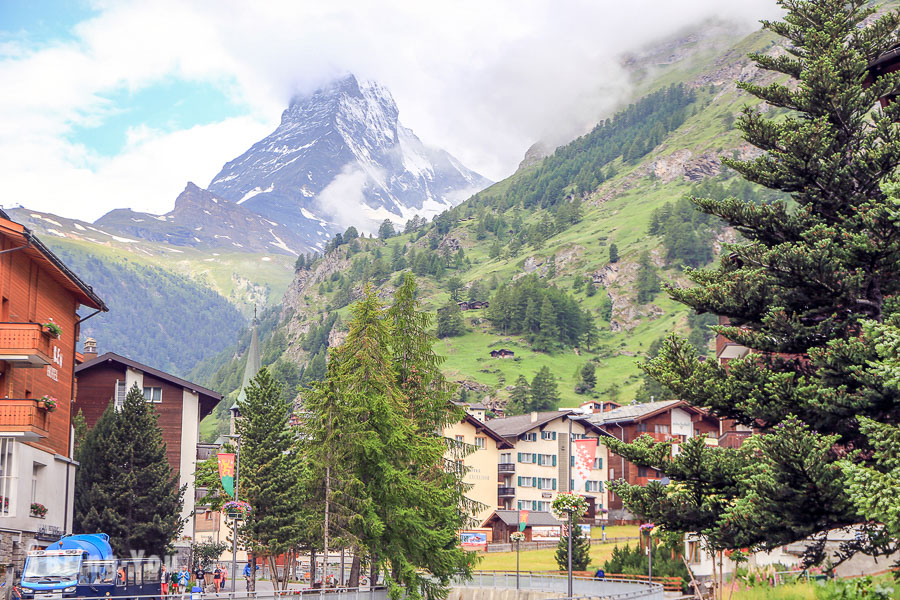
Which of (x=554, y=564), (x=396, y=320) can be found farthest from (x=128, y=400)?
(x=554, y=564)

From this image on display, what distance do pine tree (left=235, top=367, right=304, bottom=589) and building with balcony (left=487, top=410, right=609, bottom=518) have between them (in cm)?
4932

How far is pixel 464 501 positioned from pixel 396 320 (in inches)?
445

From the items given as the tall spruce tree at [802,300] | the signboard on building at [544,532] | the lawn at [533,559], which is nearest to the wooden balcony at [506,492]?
the signboard on building at [544,532]

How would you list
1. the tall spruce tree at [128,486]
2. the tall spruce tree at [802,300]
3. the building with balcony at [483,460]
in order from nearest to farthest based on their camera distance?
the tall spruce tree at [802,300], the tall spruce tree at [128,486], the building with balcony at [483,460]

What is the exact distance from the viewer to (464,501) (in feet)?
186

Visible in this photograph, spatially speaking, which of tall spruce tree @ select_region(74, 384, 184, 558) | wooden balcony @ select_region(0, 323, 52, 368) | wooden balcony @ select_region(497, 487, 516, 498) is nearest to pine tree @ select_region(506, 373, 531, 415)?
wooden balcony @ select_region(497, 487, 516, 498)

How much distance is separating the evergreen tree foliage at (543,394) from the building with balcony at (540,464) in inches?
2765

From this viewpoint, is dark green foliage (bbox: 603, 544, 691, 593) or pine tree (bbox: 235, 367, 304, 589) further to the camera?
pine tree (bbox: 235, 367, 304, 589)

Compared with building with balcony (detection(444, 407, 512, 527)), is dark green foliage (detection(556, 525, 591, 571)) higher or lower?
lower

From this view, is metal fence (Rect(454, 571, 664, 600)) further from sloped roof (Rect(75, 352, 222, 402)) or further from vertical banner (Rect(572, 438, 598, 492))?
sloped roof (Rect(75, 352, 222, 402))

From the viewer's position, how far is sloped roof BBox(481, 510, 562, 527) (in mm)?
104688

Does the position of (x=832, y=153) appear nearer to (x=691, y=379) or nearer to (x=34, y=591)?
(x=691, y=379)

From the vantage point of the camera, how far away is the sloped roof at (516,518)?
10469 cm

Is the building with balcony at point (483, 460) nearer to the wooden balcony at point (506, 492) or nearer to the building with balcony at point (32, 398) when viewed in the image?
the wooden balcony at point (506, 492)
